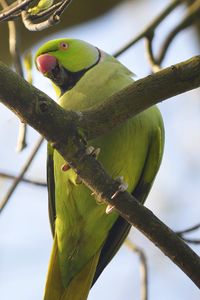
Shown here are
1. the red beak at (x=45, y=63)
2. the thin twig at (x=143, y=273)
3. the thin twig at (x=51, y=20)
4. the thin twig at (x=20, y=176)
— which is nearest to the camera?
the thin twig at (x=51, y=20)

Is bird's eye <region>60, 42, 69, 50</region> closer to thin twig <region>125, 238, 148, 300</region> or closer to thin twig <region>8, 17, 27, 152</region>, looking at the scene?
thin twig <region>8, 17, 27, 152</region>

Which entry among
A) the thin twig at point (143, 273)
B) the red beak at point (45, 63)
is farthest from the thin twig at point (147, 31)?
the thin twig at point (143, 273)

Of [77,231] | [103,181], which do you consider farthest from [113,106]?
[77,231]

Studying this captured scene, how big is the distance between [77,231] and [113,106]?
3.09ft

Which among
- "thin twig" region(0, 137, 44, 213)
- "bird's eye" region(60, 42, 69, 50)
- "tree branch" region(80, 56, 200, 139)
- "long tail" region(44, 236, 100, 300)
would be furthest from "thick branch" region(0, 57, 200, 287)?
"bird's eye" region(60, 42, 69, 50)

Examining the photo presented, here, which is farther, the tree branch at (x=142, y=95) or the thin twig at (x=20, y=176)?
the thin twig at (x=20, y=176)

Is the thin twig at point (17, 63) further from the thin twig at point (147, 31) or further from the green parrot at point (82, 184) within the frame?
the thin twig at point (147, 31)

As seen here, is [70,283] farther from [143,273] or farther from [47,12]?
[47,12]

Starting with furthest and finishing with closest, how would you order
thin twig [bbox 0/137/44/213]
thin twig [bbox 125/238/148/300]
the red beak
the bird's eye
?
the bird's eye, the red beak, thin twig [bbox 125/238/148/300], thin twig [bbox 0/137/44/213]

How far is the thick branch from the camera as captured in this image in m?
1.60

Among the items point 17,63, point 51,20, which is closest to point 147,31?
point 17,63

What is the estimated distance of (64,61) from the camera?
9.01 ft

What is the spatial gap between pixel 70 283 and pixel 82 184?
0.45 metres

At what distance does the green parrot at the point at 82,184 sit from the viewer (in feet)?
7.84
